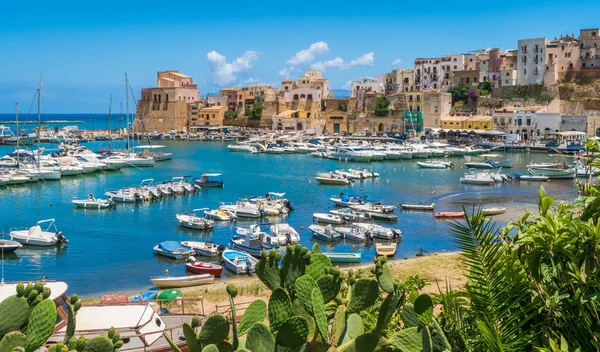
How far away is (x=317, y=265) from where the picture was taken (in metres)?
4.72

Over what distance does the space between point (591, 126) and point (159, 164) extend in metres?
42.9

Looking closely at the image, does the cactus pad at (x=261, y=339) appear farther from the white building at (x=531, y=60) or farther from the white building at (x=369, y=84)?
the white building at (x=369, y=84)

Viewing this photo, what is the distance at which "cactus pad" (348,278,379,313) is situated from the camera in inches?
177

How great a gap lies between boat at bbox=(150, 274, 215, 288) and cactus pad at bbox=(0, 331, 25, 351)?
15.3 metres

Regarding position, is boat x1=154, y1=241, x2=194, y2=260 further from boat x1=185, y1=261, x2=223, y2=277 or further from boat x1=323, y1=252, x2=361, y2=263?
boat x1=323, y1=252, x2=361, y2=263

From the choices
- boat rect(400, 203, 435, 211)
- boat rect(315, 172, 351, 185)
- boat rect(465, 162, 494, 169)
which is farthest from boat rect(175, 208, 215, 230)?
boat rect(465, 162, 494, 169)

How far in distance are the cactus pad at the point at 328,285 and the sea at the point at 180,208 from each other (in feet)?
18.9

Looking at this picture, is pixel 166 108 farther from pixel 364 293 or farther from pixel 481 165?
pixel 364 293

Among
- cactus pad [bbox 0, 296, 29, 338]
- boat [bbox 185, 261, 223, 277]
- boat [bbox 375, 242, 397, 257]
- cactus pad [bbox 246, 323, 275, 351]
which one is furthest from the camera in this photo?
boat [bbox 375, 242, 397, 257]

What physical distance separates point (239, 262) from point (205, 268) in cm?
110

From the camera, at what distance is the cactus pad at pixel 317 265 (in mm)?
4672

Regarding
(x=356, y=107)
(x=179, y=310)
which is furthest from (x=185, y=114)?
(x=179, y=310)

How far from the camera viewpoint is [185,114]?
9438cm

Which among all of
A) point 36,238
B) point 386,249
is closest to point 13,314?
point 386,249
